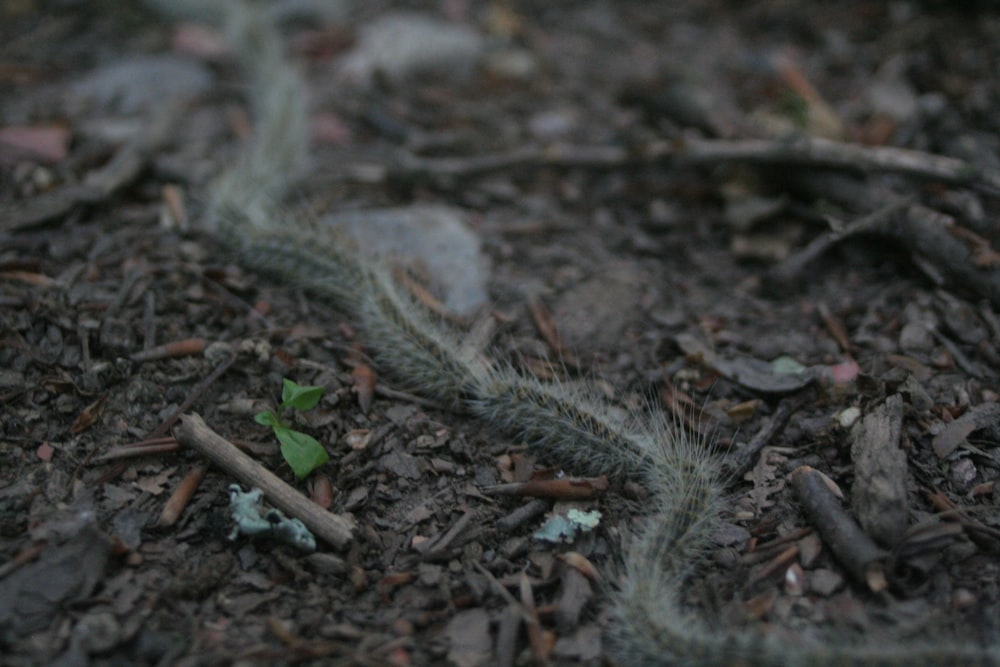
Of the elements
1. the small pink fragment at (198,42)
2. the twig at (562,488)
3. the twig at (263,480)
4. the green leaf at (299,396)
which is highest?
the small pink fragment at (198,42)

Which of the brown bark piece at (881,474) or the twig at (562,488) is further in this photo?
the twig at (562,488)

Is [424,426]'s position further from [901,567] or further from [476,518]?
[901,567]

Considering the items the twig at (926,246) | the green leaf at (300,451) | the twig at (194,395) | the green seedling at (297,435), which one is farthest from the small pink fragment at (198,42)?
the twig at (926,246)

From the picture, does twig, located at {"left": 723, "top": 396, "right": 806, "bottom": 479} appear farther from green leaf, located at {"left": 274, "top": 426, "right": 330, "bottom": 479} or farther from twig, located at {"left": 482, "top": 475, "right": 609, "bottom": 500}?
green leaf, located at {"left": 274, "top": 426, "right": 330, "bottom": 479}

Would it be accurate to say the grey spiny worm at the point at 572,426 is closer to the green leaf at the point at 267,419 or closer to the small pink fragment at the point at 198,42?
the green leaf at the point at 267,419

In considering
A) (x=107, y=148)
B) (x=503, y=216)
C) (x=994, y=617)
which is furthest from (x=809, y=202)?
(x=107, y=148)
